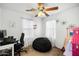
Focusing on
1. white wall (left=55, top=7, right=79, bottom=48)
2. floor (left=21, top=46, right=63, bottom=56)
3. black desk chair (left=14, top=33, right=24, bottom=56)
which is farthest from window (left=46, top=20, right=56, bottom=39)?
black desk chair (left=14, top=33, right=24, bottom=56)

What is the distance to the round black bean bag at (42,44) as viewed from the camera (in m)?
1.52

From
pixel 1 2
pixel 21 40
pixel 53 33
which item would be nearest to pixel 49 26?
pixel 53 33

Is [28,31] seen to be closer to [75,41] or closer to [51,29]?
[51,29]

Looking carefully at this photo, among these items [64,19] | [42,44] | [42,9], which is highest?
[42,9]

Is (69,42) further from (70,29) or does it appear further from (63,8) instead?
(63,8)

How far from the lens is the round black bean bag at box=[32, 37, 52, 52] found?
152cm

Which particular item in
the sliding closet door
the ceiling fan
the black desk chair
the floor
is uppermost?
the ceiling fan

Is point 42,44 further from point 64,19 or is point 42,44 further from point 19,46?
point 64,19

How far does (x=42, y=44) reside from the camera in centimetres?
152

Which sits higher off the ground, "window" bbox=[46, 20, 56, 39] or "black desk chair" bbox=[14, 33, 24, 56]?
"window" bbox=[46, 20, 56, 39]

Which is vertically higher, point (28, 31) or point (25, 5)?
point (25, 5)

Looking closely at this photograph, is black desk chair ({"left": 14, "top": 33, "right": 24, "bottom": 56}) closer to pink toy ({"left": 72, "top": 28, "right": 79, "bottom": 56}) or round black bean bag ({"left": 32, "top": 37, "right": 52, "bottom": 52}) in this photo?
round black bean bag ({"left": 32, "top": 37, "right": 52, "bottom": 52})

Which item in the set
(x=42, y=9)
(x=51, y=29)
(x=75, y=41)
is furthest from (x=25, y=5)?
(x=75, y=41)

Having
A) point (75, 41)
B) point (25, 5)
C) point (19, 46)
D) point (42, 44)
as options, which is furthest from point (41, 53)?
point (25, 5)
